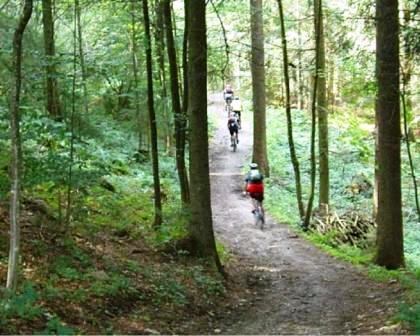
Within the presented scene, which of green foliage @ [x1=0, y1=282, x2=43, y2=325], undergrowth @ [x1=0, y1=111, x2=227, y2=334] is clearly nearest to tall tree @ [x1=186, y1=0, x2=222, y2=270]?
undergrowth @ [x1=0, y1=111, x2=227, y2=334]

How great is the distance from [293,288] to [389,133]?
11.8ft

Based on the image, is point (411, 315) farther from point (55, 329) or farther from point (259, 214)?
point (259, 214)

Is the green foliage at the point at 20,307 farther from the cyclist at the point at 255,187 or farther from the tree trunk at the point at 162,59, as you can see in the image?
the cyclist at the point at 255,187

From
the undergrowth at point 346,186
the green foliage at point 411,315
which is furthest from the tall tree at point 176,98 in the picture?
the green foliage at point 411,315

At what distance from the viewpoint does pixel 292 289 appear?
1124cm

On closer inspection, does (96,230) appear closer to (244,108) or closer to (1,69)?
(1,69)

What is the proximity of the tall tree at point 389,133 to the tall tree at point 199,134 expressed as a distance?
11.0 ft

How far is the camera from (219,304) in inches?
387

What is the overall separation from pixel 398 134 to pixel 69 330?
315 inches

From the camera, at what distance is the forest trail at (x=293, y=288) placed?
28.4 ft

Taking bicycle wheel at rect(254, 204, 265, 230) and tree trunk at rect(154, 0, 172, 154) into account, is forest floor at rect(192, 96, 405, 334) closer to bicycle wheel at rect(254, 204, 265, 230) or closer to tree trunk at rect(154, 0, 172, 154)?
bicycle wheel at rect(254, 204, 265, 230)

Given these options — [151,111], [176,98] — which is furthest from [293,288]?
[176,98]

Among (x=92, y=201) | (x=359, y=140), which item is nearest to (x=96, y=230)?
(x=92, y=201)

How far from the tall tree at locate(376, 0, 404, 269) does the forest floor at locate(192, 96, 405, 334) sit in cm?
92
